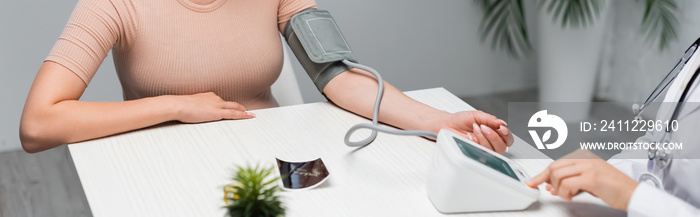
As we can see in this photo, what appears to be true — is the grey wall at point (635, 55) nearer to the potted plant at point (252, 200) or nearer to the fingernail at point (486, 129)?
the fingernail at point (486, 129)

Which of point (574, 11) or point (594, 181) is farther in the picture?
point (574, 11)

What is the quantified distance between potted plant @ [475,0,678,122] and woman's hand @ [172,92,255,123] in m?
1.74

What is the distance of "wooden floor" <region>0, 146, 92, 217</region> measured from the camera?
7.09 feet

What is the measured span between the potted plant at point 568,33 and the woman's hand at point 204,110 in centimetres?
174

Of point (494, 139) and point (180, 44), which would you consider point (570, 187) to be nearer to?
point (494, 139)

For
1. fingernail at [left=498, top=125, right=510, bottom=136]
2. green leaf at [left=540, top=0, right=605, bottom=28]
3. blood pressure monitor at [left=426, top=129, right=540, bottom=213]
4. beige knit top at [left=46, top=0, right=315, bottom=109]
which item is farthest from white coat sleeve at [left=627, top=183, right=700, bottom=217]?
green leaf at [left=540, top=0, right=605, bottom=28]

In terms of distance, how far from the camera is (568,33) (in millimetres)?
2729

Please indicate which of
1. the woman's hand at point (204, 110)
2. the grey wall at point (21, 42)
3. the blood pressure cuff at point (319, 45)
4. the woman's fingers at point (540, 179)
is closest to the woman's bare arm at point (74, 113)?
the woman's hand at point (204, 110)

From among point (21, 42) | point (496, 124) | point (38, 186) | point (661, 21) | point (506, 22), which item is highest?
point (21, 42)

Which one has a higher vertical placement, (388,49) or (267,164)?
(388,49)

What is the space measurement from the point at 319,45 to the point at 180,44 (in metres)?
0.27

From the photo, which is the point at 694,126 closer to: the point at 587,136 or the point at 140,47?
the point at 140,47

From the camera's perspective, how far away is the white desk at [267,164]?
889mm

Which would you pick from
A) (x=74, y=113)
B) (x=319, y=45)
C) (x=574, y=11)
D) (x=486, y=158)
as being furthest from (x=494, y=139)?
(x=574, y=11)
